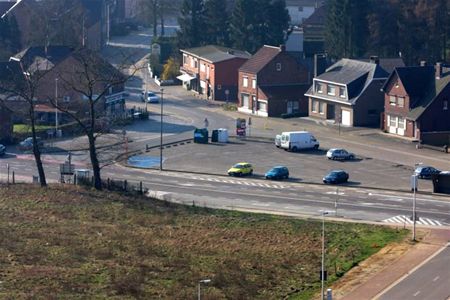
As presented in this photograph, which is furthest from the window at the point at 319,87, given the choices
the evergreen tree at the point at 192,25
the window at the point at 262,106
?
the evergreen tree at the point at 192,25

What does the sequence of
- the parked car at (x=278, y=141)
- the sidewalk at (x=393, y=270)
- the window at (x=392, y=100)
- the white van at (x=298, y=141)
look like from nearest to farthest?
the sidewalk at (x=393, y=270), the white van at (x=298, y=141), the parked car at (x=278, y=141), the window at (x=392, y=100)

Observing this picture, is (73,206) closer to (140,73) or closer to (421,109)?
(421,109)

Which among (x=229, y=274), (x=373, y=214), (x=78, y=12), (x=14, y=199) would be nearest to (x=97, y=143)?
(x=14, y=199)

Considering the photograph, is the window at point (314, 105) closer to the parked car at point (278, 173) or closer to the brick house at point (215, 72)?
the brick house at point (215, 72)

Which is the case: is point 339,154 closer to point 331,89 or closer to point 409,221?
point 331,89

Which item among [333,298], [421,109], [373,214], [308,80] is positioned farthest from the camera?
[308,80]

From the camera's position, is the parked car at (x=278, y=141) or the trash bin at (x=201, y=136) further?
the trash bin at (x=201, y=136)

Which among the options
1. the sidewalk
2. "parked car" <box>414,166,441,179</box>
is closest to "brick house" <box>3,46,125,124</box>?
"parked car" <box>414,166,441,179</box>
